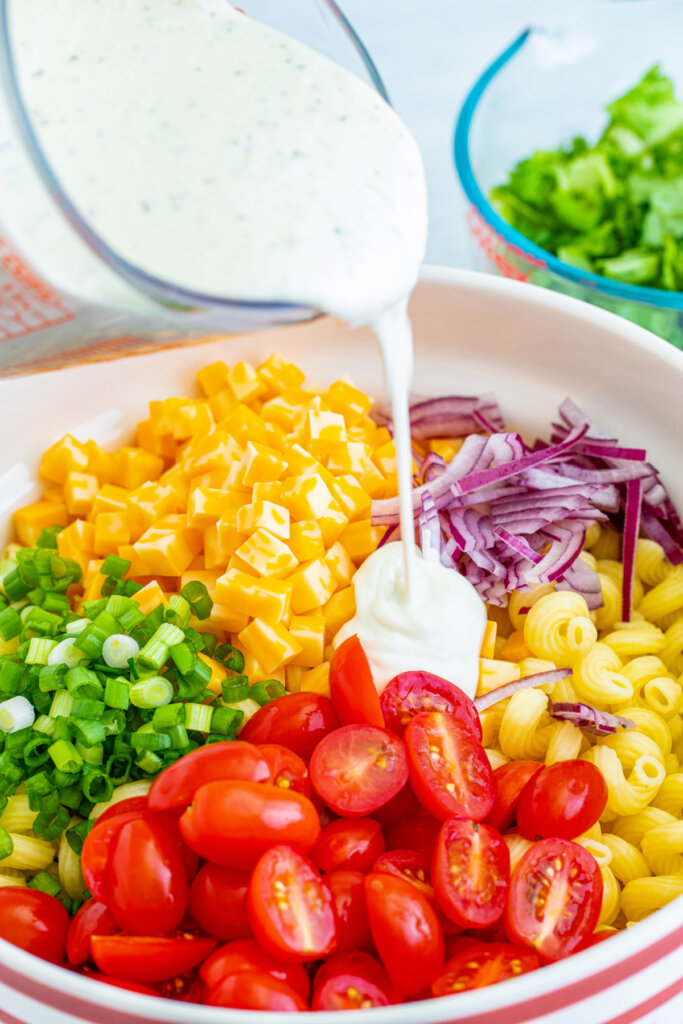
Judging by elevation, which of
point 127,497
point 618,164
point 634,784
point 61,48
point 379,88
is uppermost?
point 61,48

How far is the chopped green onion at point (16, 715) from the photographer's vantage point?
1.92 meters

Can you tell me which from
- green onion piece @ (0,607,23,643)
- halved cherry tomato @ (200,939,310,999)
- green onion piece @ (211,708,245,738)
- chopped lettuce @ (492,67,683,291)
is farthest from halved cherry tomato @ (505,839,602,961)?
chopped lettuce @ (492,67,683,291)

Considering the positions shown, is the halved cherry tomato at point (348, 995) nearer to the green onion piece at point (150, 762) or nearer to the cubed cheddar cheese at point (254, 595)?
the green onion piece at point (150, 762)

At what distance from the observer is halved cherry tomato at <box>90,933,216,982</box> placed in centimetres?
153

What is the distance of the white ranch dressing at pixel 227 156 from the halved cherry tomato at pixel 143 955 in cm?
99

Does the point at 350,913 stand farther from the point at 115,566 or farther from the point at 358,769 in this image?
the point at 115,566

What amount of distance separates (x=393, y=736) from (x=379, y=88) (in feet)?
4.08

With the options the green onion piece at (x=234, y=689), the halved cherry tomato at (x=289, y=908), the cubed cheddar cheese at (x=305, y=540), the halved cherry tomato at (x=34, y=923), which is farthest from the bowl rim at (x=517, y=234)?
the halved cherry tomato at (x=34, y=923)

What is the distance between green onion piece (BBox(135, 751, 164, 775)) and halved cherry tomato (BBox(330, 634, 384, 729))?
355 millimetres

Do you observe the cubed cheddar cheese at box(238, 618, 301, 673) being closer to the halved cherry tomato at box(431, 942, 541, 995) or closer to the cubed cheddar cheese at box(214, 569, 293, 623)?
the cubed cheddar cheese at box(214, 569, 293, 623)

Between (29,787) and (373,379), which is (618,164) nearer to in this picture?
(373,379)

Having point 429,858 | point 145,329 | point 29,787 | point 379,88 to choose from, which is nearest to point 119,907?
point 29,787

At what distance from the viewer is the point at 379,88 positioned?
77.0 inches

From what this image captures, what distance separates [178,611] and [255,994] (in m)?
0.84
